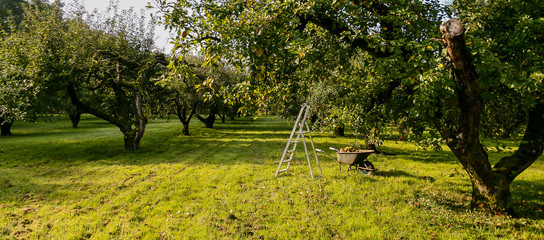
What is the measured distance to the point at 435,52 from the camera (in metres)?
5.55

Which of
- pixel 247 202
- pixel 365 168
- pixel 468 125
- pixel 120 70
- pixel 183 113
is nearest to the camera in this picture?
pixel 468 125

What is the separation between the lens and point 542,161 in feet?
41.9

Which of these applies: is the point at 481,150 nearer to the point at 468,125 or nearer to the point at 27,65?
the point at 468,125

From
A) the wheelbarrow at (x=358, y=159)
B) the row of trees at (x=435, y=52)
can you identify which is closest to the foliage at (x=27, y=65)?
the row of trees at (x=435, y=52)

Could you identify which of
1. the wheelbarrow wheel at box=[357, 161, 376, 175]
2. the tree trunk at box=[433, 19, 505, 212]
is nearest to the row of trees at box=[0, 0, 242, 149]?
the wheelbarrow wheel at box=[357, 161, 376, 175]

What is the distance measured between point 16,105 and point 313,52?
39.2 ft

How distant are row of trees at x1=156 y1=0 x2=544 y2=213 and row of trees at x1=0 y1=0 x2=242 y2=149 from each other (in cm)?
478

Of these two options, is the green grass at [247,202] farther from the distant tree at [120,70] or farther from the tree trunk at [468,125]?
the distant tree at [120,70]

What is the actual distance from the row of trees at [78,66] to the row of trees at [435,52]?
15.7 ft

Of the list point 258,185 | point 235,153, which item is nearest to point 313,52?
point 258,185

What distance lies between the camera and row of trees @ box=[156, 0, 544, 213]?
4570 millimetres

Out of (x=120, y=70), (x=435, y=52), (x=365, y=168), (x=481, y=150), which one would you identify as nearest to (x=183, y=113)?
(x=120, y=70)

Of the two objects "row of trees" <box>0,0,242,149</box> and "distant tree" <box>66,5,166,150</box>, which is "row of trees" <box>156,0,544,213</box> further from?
"distant tree" <box>66,5,166,150</box>

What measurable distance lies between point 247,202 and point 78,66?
11679 millimetres
